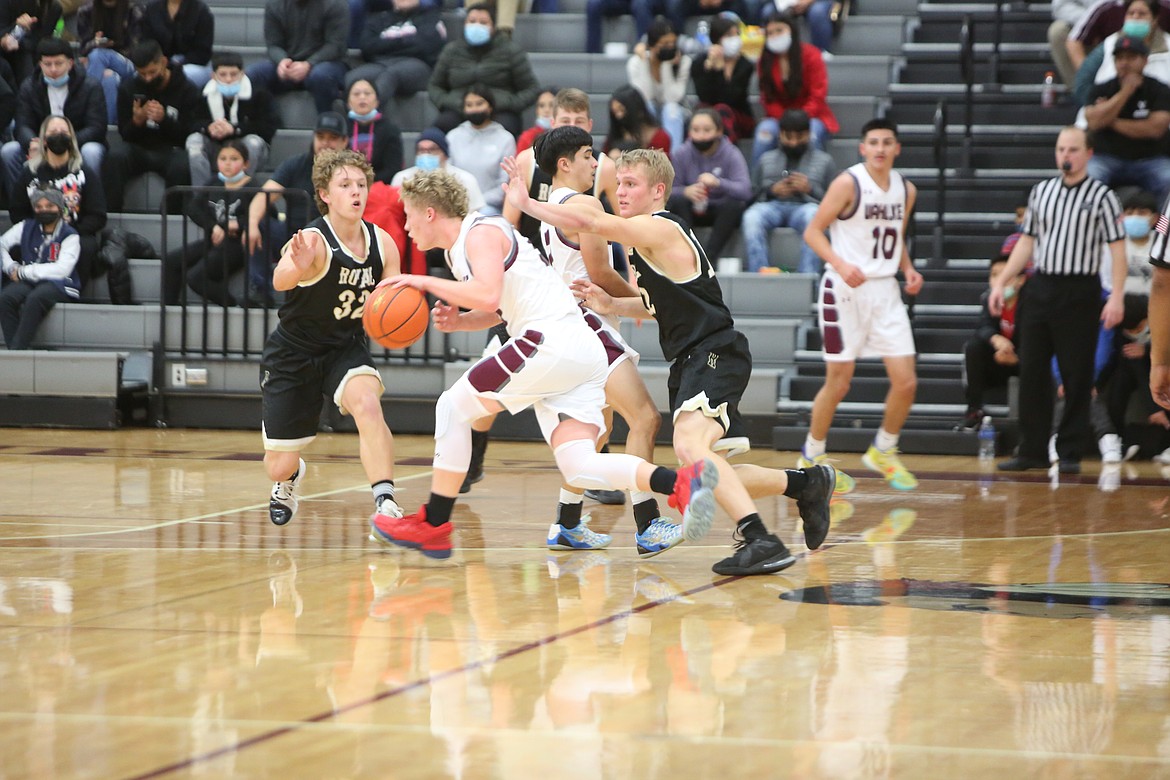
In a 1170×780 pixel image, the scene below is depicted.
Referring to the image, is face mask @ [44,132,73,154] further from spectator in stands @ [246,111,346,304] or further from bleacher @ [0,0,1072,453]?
spectator in stands @ [246,111,346,304]

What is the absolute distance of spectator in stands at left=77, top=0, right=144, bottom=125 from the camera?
46.3 ft

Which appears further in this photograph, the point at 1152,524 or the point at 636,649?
the point at 1152,524

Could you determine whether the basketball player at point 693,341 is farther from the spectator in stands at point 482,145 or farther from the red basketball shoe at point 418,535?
the spectator in stands at point 482,145

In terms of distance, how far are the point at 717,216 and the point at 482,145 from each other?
6.73 feet

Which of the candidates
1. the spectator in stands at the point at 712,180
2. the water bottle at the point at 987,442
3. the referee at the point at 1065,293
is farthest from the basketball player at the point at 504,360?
the spectator in stands at the point at 712,180

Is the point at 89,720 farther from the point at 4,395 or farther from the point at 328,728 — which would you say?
the point at 4,395

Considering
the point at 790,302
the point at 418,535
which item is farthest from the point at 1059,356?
the point at 418,535

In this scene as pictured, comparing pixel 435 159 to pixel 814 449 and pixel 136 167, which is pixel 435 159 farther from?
pixel 814 449

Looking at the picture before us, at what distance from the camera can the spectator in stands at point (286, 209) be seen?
11.4 meters

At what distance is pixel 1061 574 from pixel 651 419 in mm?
1729

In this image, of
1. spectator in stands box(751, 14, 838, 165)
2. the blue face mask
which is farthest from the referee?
the blue face mask

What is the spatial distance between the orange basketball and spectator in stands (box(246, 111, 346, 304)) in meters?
5.85

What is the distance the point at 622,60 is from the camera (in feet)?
46.6

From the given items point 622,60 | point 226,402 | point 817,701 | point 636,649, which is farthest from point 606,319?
point 622,60
